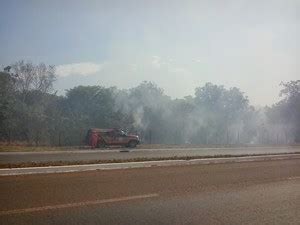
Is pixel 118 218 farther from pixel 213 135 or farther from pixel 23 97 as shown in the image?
pixel 213 135

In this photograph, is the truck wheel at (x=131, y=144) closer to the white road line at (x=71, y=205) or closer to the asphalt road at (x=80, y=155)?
the asphalt road at (x=80, y=155)

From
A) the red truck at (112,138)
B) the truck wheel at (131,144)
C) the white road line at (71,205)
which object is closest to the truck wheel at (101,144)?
the red truck at (112,138)

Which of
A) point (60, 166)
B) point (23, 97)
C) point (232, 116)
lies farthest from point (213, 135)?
point (60, 166)

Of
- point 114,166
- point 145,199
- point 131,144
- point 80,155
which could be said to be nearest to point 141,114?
point 131,144

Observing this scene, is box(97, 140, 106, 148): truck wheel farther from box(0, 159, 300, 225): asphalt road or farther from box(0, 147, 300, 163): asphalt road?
box(0, 159, 300, 225): asphalt road

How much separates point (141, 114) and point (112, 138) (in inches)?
754

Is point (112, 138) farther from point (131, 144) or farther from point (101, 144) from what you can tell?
point (131, 144)

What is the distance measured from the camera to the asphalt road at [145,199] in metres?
7.20

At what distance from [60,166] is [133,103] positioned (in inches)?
1643

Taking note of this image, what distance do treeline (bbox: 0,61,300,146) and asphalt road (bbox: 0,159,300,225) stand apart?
82.0 ft

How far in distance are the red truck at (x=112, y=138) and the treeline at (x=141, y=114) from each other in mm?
4072

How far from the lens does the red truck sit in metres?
34.8

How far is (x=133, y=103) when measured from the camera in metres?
55.9

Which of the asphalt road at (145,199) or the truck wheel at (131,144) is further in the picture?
the truck wheel at (131,144)
